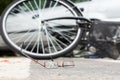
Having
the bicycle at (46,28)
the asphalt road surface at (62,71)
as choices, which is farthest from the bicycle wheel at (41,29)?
the asphalt road surface at (62,71)

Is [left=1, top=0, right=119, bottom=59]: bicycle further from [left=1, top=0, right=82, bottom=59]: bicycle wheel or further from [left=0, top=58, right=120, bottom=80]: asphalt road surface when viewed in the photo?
[left=0, top=58, right=120, bottom=80]: asphalt road surface

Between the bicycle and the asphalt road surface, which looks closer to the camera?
the bicycle

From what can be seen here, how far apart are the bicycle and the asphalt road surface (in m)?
0.36

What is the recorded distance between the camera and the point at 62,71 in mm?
6719

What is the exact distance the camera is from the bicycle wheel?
572 centimetres

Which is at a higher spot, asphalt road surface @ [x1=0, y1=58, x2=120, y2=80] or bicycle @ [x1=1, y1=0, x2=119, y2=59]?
bicycle @ [x1=1, y1=0, x2=119, y2=59]

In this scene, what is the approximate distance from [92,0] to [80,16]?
2.08 m

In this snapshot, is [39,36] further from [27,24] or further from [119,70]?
[119,70]

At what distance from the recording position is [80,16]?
570 cm

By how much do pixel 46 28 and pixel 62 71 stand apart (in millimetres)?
1040

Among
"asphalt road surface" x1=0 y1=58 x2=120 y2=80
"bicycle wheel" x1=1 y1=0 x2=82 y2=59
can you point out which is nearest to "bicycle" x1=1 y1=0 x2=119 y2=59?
"bicycle wheel" x1=1 y1=0 x2=82 y2=59

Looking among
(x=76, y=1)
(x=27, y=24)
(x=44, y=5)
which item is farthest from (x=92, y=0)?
(x=44, y=5)

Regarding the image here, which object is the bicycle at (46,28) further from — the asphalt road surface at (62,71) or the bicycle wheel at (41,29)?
the asphalt road surface at (62,71)

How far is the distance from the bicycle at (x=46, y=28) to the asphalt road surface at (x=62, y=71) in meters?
0.36
